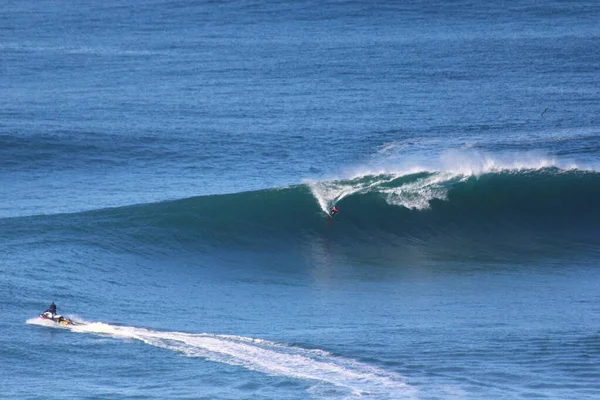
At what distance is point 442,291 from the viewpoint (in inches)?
1000

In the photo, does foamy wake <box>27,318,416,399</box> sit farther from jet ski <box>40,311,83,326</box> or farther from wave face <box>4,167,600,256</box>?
wave face <box>4,167,600,256</box>

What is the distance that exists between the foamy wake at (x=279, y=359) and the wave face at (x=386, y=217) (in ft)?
23.6

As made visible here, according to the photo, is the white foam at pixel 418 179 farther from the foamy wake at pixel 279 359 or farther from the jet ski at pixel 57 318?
the jet ski at pixel 57 318

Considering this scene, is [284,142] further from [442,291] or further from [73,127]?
[442,291]

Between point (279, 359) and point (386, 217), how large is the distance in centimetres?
1145

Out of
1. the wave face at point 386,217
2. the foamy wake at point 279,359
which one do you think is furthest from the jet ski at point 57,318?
the wave face at point 386,217

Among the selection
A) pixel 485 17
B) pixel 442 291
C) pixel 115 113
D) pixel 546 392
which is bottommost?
pixel 546 392

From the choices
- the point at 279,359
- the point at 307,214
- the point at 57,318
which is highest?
the point at 307,214

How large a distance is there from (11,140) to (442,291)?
22649 mm

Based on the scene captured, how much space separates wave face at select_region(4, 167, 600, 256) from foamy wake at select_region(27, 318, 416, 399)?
23.6 feet

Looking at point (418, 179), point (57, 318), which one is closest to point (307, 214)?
point (418, 179)

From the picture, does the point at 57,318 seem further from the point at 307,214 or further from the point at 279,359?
the point at 307,214

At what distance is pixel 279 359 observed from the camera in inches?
787

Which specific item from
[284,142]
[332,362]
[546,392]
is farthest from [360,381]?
[284,142]
